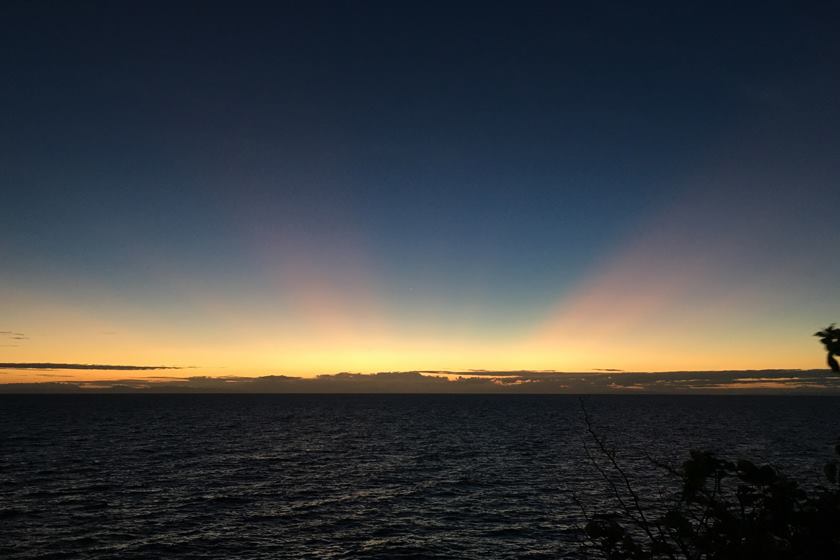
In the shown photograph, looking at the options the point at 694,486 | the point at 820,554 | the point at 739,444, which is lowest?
the point at 739,444

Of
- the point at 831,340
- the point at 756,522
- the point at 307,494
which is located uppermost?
the point at 831,340

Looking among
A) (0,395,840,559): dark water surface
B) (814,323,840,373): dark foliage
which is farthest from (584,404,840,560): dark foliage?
(0,395,840,559): dark water surface

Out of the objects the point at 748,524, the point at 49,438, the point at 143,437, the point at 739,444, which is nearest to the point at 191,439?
the point at 143,437

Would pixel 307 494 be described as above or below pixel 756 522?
below

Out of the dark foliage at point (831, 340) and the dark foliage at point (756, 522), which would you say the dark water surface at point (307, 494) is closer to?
the dark foliage at point (756, 522)

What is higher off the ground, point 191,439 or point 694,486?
point 694,486

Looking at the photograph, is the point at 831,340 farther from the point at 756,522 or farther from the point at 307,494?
the point at 307,494

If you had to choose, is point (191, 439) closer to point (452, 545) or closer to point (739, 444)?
point (452, 545)

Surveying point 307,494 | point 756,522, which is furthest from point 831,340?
point 307,494

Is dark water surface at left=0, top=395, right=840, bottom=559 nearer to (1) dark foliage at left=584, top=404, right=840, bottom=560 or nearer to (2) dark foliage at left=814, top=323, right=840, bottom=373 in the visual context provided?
(1) dark foliage at left=584, top=404, right=840, bottom=560

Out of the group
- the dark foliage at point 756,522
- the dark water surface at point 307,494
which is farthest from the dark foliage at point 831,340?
the dark water surface at point 307,494

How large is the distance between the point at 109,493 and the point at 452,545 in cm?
3301

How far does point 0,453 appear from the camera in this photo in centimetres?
7738

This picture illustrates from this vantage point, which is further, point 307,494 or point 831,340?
point 307,494
